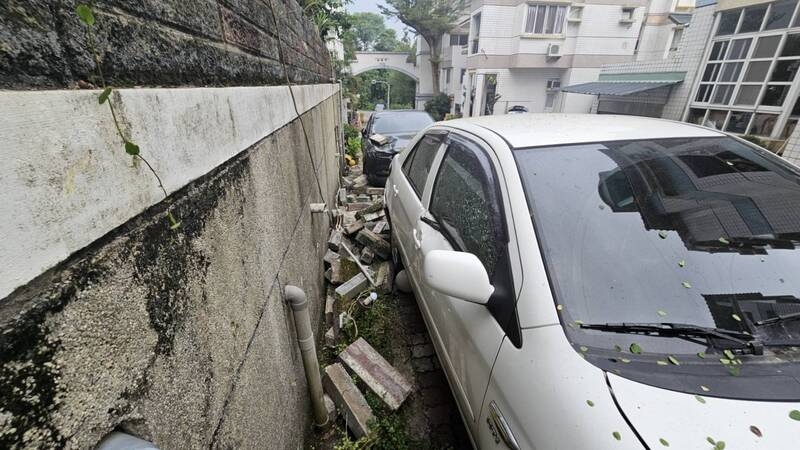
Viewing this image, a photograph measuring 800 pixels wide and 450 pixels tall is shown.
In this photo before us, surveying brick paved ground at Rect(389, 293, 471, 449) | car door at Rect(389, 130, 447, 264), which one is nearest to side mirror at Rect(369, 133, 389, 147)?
car door at Rect(389, 130, 447, 264)

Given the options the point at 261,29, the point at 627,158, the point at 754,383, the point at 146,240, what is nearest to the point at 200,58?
the point at 146,240

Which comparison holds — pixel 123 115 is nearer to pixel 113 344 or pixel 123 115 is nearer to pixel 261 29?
pixel 113 344

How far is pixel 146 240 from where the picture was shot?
73 centimetres

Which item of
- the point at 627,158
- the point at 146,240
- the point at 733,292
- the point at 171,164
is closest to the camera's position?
the point at 146,240

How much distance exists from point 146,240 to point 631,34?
2678 centimetres

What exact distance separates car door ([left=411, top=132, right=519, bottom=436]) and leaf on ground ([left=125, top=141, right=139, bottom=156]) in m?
1.26

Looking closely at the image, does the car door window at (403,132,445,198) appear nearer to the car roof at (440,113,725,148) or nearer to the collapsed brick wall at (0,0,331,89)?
the car roof at (440,113,725,148)

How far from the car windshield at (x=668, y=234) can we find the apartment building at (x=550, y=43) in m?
20.6

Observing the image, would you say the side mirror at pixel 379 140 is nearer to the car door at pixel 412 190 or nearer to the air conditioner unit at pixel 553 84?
the car door at pixel 412 190

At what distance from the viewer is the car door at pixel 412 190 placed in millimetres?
2650

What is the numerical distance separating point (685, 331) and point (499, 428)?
2.42 feet

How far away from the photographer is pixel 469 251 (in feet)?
5.75

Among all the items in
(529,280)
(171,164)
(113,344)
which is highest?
(171,164)

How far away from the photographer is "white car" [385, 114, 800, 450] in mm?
951
